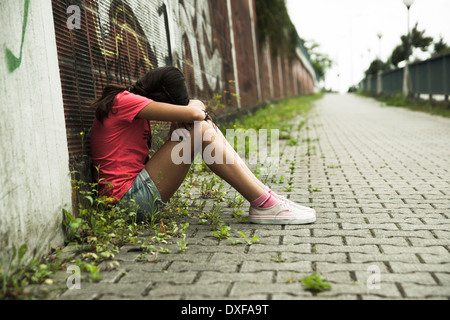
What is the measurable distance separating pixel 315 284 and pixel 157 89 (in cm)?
184

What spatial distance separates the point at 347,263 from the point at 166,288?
40.6 inches

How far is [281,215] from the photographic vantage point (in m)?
3.49

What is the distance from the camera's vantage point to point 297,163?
659 centimetres

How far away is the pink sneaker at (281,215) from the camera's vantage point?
3.49m

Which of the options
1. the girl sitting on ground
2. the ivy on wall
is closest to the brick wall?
the girl sitting on ground

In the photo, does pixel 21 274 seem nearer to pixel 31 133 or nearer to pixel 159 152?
pixel 31 133

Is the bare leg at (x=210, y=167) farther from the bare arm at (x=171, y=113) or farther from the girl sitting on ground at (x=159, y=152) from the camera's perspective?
the bare arm at (x=171, y=113)

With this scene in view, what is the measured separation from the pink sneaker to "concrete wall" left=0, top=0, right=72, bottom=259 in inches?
54.5

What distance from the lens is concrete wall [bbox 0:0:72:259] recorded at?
7.95 ft

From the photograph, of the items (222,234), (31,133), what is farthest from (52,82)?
(222,234)

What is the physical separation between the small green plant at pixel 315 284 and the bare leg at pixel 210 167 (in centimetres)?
126

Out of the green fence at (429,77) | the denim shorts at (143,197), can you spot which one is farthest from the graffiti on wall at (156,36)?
the green fence at (429,77)

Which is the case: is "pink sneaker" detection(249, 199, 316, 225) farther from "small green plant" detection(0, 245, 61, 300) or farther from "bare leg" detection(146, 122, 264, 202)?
"small green plant" detection(0, 245, 61, 300)

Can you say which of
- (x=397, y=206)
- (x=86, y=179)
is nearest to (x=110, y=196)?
Answer: (x=86, y=179)
